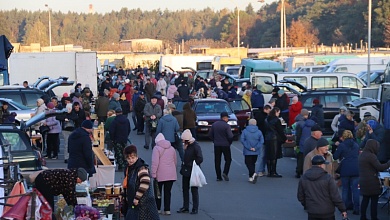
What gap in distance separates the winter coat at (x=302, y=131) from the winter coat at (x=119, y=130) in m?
4.20

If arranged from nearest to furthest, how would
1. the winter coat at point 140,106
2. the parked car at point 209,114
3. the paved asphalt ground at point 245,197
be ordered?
the paved asphalt ground at point 245,197
the parked car at point 209,114
the winter coat at point 140,106

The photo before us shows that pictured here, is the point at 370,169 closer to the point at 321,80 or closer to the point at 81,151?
the point at 81,151

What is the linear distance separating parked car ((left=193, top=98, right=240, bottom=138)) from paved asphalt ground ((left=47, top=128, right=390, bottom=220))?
16.8 feet

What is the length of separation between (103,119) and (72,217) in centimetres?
1677

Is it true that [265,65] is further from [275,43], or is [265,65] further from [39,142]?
[275,43]

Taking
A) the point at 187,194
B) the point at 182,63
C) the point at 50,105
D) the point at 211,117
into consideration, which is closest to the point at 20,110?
the point at 50,105

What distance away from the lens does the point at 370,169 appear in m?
14.7

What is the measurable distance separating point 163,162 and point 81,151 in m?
1.57

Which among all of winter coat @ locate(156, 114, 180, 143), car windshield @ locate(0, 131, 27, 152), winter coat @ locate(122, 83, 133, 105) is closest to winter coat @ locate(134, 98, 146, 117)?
winter coat @ locate(122, 83, 133, 105)

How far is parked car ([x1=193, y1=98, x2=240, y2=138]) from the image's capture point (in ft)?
93.9

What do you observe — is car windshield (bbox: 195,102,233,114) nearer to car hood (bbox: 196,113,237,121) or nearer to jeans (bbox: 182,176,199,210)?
car hood (bbox: 196,113,237,121)

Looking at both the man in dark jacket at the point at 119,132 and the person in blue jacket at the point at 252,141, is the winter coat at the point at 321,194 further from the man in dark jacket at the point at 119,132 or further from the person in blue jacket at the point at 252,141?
the man in dark jacket at the point at 119,132

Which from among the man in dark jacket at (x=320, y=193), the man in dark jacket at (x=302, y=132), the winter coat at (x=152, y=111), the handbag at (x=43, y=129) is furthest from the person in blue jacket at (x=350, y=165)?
the winter coat at (x=152, y=111)

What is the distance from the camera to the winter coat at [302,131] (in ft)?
65.2
